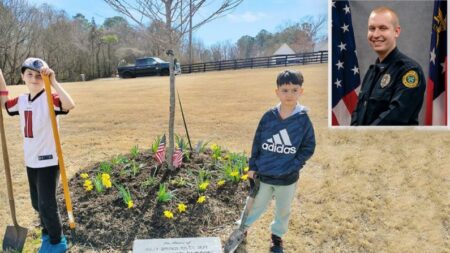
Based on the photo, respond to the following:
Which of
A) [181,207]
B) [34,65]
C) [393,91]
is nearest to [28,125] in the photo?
[34,65]

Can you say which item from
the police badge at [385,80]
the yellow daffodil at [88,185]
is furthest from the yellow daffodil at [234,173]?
the police badge at [385,80]

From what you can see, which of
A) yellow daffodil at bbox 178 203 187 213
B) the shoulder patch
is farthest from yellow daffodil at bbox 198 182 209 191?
the shoulder patch

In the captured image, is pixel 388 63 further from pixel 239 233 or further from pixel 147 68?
pixel 147 68

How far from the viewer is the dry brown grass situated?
12.0 ft

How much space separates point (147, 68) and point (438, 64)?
72.3ft

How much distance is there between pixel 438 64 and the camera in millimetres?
4641

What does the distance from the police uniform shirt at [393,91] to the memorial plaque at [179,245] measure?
6.88 feet

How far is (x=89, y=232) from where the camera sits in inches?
137

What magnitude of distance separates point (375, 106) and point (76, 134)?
18.7ft

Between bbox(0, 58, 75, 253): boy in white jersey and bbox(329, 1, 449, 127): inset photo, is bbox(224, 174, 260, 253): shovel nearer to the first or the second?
bbox(0, 58, 75, 253): boy in white jersey

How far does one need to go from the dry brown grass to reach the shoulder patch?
114 centimetres

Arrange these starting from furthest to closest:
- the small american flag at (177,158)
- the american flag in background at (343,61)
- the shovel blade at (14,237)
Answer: the american flag in background at (343,61), the small american flag at (177,158), the shovel blade at (14,237)

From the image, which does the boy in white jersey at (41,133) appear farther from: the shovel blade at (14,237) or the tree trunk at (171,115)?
the tree trunk at (171,115)

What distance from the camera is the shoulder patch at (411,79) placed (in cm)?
373
